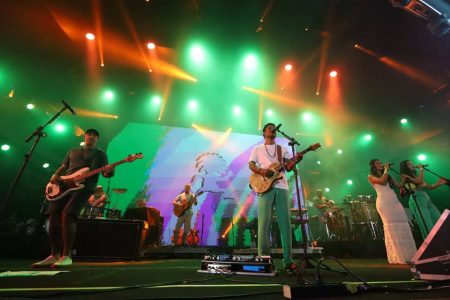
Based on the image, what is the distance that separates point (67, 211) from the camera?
3.44 meters

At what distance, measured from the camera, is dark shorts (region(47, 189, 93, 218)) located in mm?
3475

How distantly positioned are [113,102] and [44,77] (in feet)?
8.08

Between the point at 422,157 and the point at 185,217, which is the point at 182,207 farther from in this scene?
the point at 422,157

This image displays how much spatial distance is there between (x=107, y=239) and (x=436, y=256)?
16.5ft

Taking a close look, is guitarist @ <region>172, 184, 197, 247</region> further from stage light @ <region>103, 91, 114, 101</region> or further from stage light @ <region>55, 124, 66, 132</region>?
stage light @ <region>55, 124, 66, 132</region>

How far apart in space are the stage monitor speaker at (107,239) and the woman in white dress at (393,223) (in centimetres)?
476

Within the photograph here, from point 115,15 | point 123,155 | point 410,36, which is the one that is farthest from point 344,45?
point 123,155

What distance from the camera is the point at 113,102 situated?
1019 cm

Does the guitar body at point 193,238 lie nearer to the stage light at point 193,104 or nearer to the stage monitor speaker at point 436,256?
the stage light at point 193,104

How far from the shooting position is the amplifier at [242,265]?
8.40ft

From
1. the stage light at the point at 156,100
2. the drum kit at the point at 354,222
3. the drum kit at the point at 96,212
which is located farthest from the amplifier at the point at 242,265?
the stage light at the point at 156,100

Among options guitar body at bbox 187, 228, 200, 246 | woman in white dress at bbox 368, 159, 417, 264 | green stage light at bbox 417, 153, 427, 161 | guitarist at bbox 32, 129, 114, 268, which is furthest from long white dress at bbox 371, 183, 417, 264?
green stage light at bbox 417, 153, 427, 161

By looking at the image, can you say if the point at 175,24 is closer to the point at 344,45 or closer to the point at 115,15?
the point at 115,15

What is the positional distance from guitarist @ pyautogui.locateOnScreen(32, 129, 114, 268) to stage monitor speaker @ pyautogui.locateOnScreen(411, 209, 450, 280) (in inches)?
159
